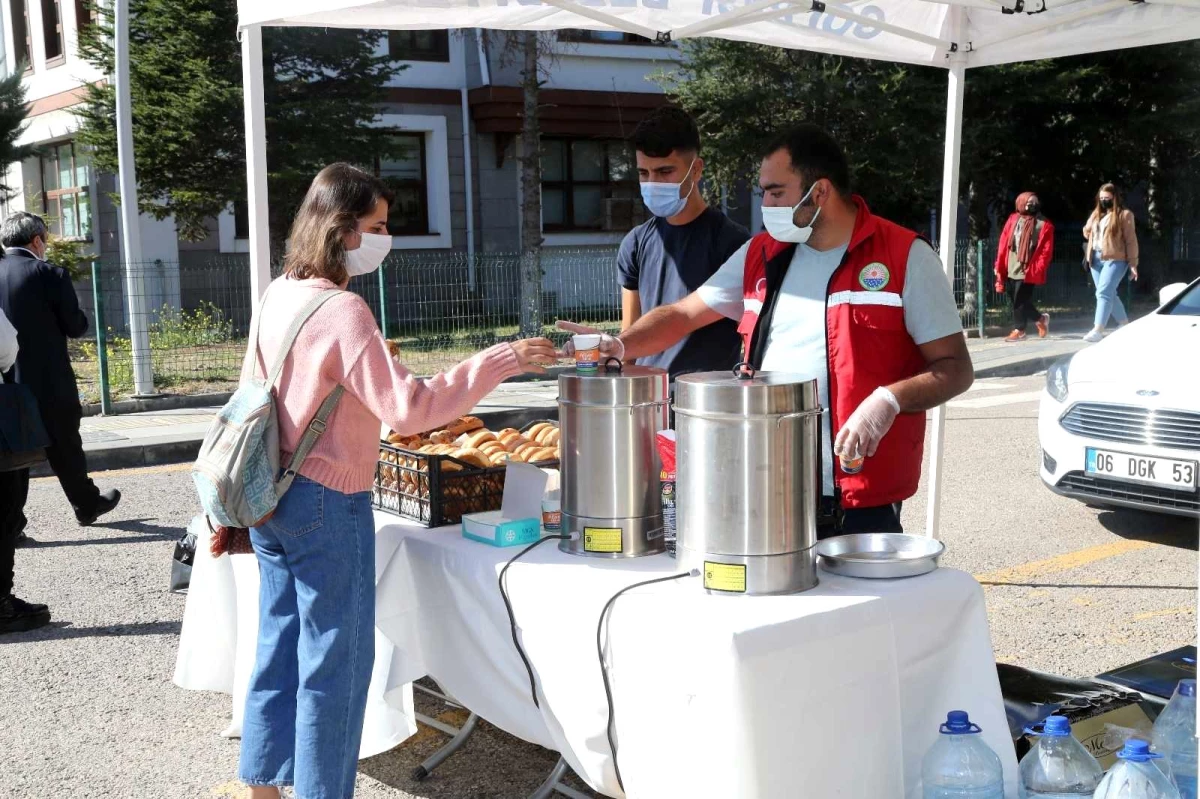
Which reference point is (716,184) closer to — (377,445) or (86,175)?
(86,175)

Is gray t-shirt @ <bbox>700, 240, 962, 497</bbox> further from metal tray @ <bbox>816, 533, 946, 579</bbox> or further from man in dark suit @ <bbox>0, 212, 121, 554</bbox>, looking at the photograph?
man in dark suit @ <bbox>0, 212, 121, 554</bbox>

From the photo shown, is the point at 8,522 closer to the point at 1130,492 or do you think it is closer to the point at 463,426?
the point at 463,426

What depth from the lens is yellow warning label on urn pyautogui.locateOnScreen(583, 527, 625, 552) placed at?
3.13 metres

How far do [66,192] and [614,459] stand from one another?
23968 mm

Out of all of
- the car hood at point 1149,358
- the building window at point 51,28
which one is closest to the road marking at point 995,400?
the car hood at point 1149,358

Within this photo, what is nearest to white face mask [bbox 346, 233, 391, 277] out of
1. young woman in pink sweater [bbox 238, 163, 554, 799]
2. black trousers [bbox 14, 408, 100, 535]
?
young woman in pink sweater [bbox 238, 163, 554, 799]

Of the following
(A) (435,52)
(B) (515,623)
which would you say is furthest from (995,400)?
(A) (435,52)

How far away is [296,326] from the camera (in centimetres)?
313

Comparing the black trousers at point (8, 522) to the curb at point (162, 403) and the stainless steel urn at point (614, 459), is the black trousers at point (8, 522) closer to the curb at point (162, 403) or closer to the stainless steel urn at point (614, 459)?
the stainless steel urn at point (614, 459)

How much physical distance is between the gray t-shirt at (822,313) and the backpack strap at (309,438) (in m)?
1.21

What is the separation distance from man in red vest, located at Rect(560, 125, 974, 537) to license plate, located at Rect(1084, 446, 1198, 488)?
3.19m

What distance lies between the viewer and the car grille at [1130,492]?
20.2 ft

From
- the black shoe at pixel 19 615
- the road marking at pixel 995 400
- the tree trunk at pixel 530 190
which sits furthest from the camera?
the tree trunk at pixel 530 190

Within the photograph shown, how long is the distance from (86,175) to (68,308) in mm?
17325
